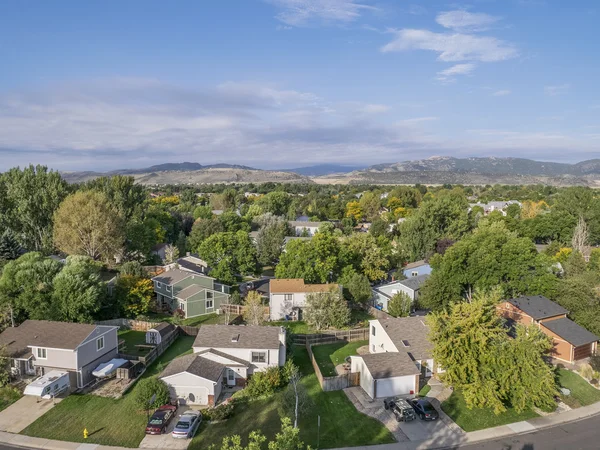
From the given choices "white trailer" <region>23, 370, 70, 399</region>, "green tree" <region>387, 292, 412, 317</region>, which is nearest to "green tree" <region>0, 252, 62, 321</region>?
"white trailer" <region>23, 370, 70, 399</region>

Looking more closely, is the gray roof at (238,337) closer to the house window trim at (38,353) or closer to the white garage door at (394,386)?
the white garage door at (394,386)

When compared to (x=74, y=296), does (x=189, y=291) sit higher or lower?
lower

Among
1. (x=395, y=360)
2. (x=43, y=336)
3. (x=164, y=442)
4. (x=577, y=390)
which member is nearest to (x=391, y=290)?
(x=395, y=360)

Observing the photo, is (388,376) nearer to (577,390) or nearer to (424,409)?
(424,409)

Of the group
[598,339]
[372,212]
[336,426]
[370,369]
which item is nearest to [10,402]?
[336,426]

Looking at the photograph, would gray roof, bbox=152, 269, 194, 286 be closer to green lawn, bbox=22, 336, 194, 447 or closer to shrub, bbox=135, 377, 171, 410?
green lawn, bbox=22, 336, 194, 447

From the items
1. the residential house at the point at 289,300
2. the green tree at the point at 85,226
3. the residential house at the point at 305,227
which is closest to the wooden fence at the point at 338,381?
the residential house at the point at 289,300
